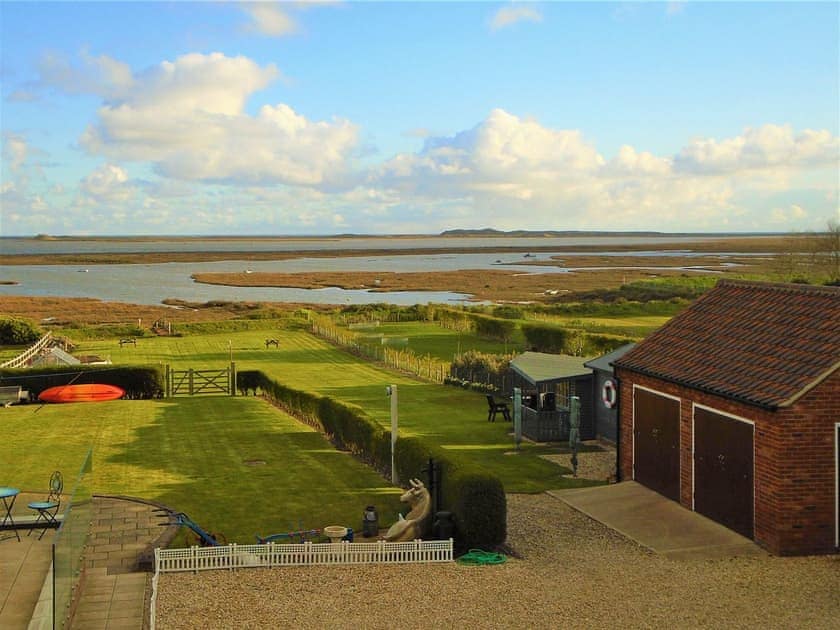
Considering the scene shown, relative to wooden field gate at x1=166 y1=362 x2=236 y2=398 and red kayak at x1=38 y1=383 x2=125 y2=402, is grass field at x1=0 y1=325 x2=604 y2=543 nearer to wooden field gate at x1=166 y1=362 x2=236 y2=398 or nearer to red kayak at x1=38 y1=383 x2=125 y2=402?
red kayak at x1=38 y1=383 x2=125 y2=402

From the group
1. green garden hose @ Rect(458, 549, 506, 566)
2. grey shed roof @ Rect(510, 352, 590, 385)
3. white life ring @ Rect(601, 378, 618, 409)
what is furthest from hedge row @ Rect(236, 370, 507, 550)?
white life ring @ Rect(601, 378, 618, 409)

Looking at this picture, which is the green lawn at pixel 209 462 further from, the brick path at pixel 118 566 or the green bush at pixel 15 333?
the green bush at pixel 15 333

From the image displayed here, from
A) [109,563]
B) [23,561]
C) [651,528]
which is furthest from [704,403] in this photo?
[23,561]

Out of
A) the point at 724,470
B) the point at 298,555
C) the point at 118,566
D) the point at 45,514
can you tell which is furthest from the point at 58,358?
the point at 724,470

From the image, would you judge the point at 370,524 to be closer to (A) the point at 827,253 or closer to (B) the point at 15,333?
(B) the point at 15,333

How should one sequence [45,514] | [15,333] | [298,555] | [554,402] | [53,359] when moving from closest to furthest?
[298,555], [45,514], [554,402], [53,359], [15,333]

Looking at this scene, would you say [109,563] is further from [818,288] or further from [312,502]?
[818,288]
